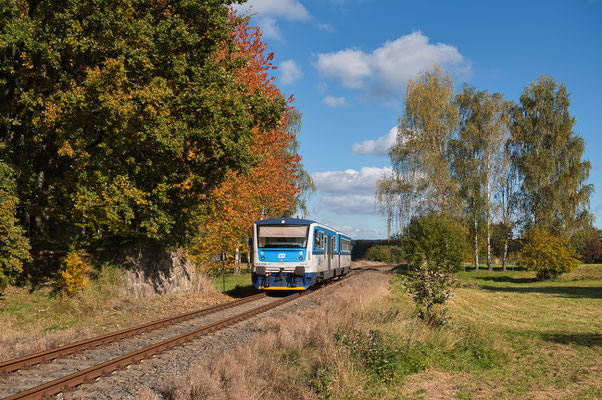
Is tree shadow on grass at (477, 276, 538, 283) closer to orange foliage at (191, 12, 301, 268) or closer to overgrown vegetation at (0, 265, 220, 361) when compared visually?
orange foliage at (191, 12, 301, 268)

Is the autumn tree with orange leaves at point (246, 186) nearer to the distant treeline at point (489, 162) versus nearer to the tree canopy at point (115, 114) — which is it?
the tree canopy at point (115, 114)

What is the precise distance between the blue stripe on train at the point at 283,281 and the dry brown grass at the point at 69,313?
4.07m

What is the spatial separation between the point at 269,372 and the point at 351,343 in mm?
1959

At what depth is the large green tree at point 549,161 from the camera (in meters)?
40.2

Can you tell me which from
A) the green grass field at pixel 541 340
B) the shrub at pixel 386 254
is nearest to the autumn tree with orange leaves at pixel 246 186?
the green grass field at pixel 541 340

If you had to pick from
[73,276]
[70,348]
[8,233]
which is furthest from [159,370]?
[73,276]

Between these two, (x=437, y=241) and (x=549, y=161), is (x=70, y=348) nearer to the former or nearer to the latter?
(x=437, y=241)

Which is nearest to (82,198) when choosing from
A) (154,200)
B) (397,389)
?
(154,200)

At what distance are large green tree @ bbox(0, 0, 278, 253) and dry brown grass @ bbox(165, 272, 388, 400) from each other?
550cm

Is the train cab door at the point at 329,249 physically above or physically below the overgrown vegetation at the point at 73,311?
above

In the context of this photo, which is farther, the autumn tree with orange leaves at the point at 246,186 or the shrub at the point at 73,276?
the autumn tree with orange leaves at the point at 246,186

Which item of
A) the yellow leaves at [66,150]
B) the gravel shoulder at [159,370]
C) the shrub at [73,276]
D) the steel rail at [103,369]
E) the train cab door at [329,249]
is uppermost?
the yellow leaves at [66,150]

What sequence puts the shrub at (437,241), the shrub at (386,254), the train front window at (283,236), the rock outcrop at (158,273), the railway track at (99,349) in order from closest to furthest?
Result: 1. the railway track at (99,349)
2. the rock outcrop at (158,273)
3. the train front window at (283,236)
4. the shrub at (437,241)
5. the shrub at (386,254)

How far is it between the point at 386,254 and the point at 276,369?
216 ft
